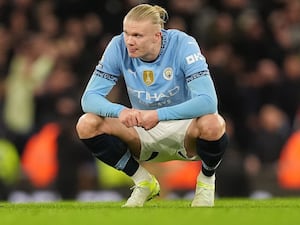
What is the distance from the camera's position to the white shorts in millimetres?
8844

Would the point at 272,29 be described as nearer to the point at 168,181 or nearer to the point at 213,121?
the point at 168,181

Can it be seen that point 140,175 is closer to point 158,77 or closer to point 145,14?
point 158,77

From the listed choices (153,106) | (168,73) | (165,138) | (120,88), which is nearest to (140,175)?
(165,138)

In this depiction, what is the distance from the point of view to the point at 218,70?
15.2 m

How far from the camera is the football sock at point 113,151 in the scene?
8812mm

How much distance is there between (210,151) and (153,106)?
54 centimetres

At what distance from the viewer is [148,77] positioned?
876cm

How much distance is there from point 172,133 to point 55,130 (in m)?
6.06

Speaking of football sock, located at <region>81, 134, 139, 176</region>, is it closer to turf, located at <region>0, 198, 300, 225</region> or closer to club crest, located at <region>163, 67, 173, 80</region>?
turf, located at <region>0, 198, 300, 225</region>

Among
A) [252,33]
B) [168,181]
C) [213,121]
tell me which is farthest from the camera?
[252,33]

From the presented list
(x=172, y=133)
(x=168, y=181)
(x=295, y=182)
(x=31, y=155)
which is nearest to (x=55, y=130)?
(x=31, y=155)

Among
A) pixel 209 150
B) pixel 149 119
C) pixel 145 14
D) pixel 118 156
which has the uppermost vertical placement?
pixel 145 14

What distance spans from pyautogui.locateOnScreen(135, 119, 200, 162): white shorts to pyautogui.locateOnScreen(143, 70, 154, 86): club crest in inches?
14.2

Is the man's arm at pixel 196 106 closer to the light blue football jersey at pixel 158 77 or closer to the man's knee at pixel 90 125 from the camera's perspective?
the light blue football jersey at pixel 158 77
